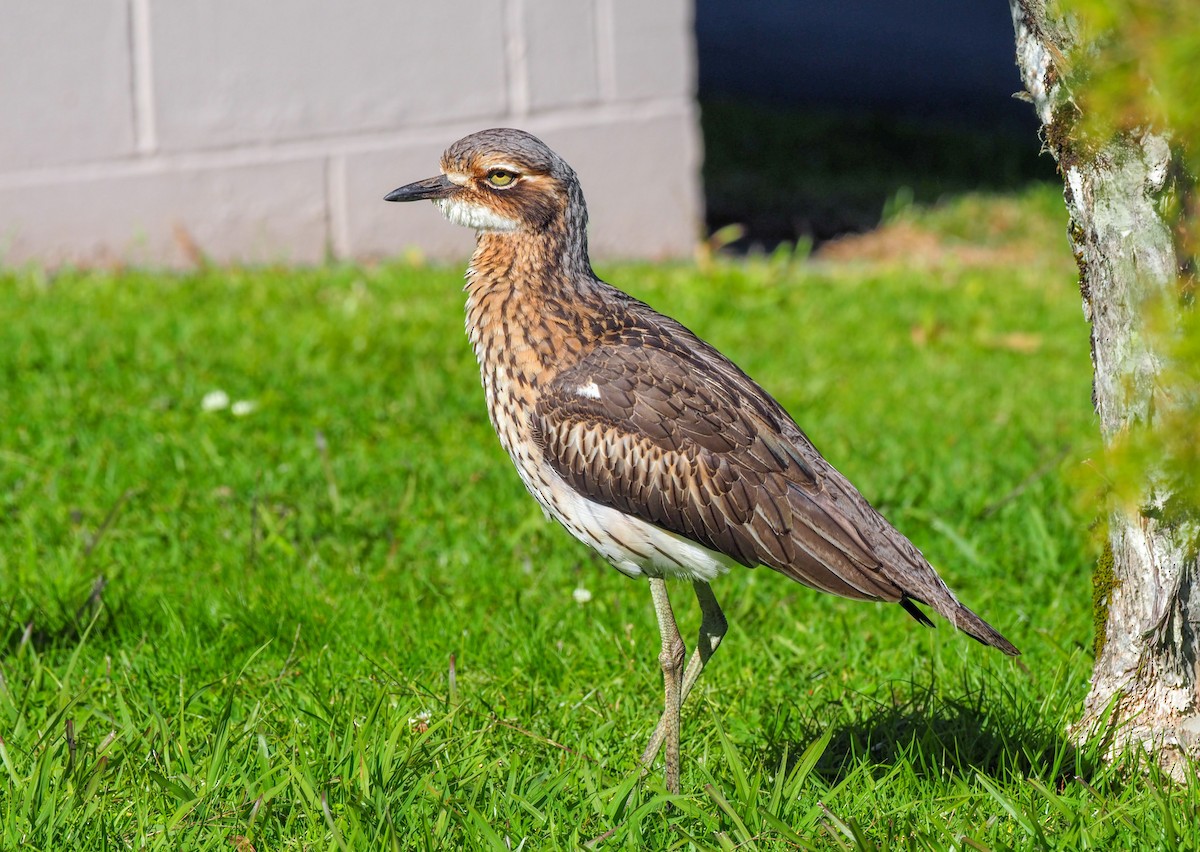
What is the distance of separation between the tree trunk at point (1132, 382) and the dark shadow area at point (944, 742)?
0.44 ft

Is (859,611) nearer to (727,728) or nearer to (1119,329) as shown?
(727,728)

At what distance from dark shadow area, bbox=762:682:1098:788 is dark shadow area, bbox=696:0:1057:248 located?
315 inches

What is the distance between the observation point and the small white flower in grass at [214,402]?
679cm

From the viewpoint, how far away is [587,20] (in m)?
10.4

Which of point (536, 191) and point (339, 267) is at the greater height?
point (536, 191)

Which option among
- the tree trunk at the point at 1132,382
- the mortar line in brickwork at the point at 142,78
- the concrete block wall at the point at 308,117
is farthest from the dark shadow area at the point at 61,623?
the mortar line in brickwork at the point at 142,78

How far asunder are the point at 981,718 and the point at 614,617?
136 cm

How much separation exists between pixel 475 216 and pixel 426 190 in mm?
160

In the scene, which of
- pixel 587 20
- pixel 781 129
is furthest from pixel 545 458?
pixel 781 129

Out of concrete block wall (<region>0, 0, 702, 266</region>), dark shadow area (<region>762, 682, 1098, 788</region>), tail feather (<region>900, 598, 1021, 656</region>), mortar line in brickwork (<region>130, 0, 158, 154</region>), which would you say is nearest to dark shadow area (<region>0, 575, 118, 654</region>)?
dark shadow area (<region>762, 682, 1098, 788</region>)

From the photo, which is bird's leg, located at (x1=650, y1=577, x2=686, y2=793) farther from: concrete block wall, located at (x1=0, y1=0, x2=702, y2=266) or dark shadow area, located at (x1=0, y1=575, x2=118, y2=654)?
concrete block wall, located at (x1=0, y1=0, x2=702, y2=266)

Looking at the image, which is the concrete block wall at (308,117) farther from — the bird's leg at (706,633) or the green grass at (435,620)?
the bird's leg at (706,633)

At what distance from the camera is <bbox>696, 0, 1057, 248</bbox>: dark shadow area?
13227 mm

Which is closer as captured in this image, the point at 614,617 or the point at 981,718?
the point at 981,718
